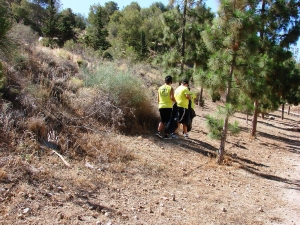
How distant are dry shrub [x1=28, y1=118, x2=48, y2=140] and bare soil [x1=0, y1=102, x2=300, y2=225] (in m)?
0.46

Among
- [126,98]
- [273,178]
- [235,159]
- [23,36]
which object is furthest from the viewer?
[23,36]

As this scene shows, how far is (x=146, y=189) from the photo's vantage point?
17.1 feet

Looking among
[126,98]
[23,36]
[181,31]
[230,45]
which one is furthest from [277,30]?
[23,36]

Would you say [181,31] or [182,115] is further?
[181,31]

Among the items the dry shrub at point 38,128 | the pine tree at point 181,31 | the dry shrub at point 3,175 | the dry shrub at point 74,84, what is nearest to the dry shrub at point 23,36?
the dry shrub at point 38,128

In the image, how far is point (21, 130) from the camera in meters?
5.55

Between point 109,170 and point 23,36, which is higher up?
point 23,36

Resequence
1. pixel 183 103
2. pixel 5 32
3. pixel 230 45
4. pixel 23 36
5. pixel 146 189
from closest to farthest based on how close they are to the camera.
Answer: pixel 5 32, pixel 146 189, pixel 230 45, pixel 183 103, pixel 23 36

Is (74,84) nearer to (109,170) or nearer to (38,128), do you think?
(38,128)

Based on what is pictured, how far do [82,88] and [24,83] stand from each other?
1702 mm

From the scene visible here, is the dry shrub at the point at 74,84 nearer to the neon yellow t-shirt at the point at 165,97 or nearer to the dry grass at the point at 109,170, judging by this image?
the dry grass at the point at 109,170

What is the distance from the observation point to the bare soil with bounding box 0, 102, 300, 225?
3992 millimetres

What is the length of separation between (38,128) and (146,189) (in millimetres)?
2490

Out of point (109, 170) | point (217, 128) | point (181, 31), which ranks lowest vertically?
point (109, 170)
